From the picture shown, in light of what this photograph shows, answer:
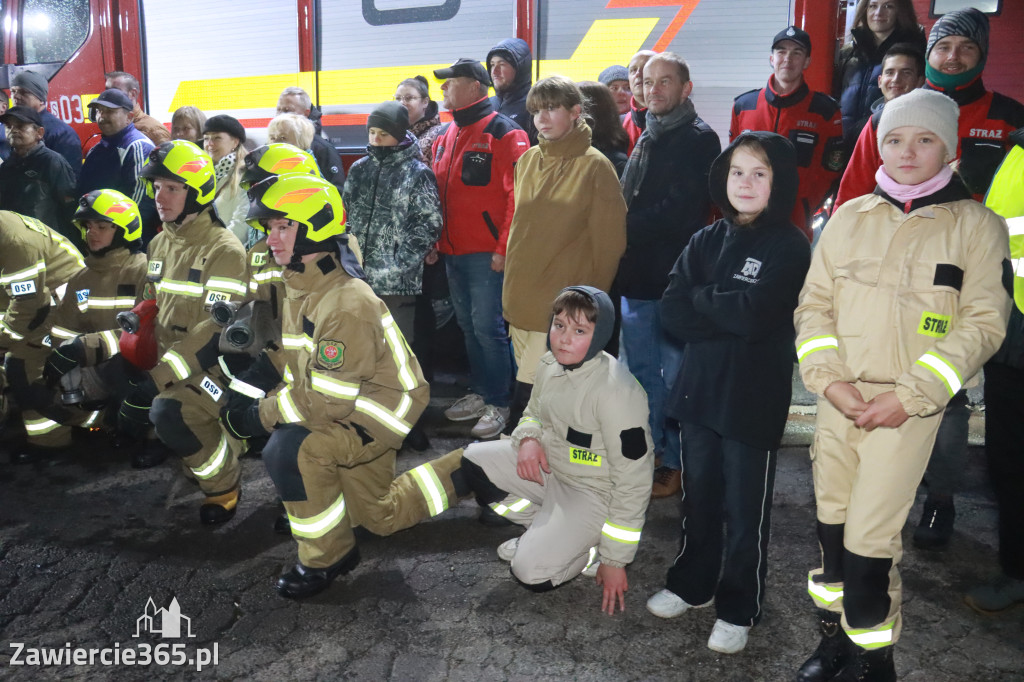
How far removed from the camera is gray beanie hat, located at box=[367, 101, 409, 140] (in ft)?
16.0

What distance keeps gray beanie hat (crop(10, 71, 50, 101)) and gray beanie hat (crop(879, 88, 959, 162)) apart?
7028 millimetres

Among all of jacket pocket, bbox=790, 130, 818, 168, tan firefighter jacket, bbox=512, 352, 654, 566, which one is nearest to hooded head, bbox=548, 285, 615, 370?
tan firefighter jacket, bbox=512, 352, 654, 566

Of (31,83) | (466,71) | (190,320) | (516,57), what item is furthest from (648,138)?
(31,83)

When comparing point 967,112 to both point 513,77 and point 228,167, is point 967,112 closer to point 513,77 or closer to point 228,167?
point 513,77

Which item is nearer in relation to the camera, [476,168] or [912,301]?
[912,301]

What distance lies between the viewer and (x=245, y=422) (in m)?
3.56

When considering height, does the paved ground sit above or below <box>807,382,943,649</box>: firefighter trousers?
below

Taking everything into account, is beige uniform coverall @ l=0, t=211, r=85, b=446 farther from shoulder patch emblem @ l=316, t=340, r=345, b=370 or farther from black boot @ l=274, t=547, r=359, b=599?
shoulder patch emblem @ l=316, t=340, r=345, b=370

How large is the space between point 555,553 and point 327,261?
1539mm

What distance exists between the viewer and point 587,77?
595 centimetres

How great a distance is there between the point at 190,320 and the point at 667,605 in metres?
2.75

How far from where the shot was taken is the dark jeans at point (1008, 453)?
314 centimetres

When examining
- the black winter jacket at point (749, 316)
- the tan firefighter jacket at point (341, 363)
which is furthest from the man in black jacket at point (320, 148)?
the black winter jacket at point (749, 316)

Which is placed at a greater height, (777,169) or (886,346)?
(777,169)
